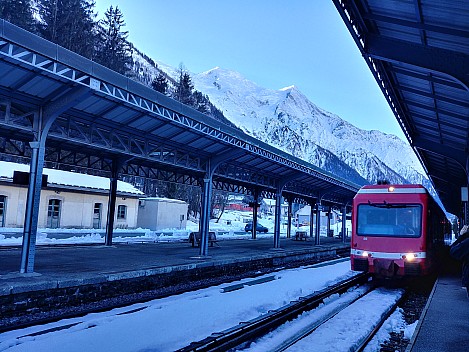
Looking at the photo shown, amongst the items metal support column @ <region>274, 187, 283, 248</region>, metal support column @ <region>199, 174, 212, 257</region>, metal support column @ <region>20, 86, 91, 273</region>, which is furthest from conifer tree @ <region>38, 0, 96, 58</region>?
metal support column @ <region>20, 86, 91, 273</region>

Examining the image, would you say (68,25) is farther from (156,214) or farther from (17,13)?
(156,214)

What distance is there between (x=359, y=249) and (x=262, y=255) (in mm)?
6712

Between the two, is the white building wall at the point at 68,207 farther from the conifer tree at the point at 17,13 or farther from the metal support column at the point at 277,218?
the conifer tree at the point at 17,13

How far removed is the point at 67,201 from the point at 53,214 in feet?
4.52

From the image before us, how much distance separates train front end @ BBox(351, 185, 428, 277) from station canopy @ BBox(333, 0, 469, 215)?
2.86 metres

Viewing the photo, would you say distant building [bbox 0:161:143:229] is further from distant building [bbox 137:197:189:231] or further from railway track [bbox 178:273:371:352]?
railway track [bbox 178:273:371:352]

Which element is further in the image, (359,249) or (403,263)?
(359,249)

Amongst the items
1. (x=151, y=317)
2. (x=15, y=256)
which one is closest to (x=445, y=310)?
(x=151, y=317)

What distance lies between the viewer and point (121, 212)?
1401 inches

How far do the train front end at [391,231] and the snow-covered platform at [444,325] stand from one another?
124 cm

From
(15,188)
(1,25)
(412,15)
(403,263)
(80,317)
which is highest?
(412,15)

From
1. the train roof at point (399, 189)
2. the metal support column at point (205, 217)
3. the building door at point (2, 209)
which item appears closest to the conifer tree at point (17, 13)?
the building door at point (2, 209)

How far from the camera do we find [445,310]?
8336 mm

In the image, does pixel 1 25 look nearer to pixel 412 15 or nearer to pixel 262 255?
pixel 412 15
